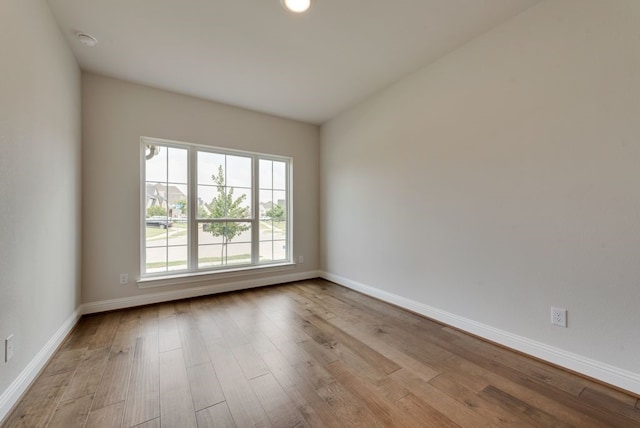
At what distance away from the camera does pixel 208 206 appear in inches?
143

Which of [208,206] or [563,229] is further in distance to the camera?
[208,206]

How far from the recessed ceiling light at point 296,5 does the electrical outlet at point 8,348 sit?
2728mm

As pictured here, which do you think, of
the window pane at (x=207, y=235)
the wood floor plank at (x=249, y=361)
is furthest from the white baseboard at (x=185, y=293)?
the wood floor plank at (x=249, y=361)

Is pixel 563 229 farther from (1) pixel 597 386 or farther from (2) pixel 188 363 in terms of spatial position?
(2) pixel 188 363

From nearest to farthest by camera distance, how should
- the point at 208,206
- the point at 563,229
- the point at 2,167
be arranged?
the point at 2,167 → the point at 563,229 → the point at 208,206

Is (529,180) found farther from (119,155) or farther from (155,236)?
(119,155)

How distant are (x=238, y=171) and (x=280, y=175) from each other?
0.69m

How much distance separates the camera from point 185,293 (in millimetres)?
3367

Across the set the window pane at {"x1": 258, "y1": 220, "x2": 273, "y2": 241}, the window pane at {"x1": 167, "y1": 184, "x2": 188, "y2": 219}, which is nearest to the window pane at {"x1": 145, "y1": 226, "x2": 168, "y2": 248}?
the window pane at {"x1": 167, "y1": 184, "x2": 188, "y2": 219}

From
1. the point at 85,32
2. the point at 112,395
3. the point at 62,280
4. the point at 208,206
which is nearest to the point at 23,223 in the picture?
the point at 62,280

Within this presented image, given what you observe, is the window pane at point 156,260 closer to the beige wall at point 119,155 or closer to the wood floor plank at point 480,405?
the beige wall at point 119,155

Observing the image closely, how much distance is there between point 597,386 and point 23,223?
3756 millimetres

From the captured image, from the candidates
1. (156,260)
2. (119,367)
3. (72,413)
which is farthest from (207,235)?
(72,413)

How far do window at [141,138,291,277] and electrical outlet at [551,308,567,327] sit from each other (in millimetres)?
3247
